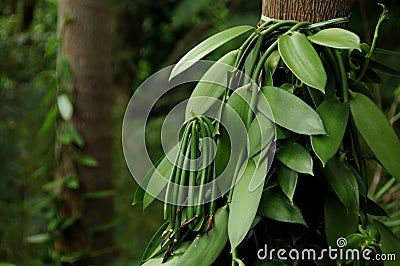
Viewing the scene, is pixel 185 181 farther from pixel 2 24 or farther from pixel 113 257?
pixel 2 24

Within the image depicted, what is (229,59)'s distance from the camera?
0.42 m

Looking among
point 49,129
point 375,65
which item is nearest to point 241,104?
point 375,65

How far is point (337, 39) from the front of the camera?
387 mm

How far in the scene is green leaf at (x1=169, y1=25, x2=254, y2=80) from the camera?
0.42 meters

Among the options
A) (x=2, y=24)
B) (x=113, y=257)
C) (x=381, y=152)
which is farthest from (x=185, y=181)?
(x=2, y=24)

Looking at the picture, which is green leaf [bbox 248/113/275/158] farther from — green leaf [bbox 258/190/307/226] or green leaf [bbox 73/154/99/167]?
green leaf [bbox 73/154/99/167]

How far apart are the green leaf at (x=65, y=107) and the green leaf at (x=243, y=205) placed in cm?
72

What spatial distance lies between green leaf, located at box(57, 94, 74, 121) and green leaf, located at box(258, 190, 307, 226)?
0.72m

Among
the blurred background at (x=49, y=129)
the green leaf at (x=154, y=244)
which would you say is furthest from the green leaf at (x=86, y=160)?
the green leaf at (x=154, y=244)

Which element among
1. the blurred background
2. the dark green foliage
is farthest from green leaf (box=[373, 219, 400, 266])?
the blurred background

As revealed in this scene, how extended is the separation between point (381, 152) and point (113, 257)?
844 mm

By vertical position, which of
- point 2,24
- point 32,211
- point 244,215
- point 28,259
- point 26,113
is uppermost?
point 244,215

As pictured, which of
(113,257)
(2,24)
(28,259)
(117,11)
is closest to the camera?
(113,257)

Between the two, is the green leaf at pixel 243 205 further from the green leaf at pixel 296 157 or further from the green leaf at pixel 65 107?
the green leaf at pixel 65 107
